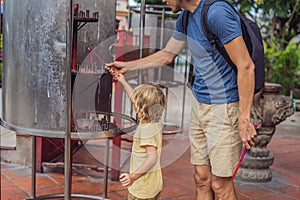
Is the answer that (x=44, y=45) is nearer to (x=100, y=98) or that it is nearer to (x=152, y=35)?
(x=100, y=98)

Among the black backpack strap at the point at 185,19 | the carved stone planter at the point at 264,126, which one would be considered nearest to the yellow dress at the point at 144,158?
the black backpack strap at the point at 185,19

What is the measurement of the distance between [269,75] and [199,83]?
20.1 ft

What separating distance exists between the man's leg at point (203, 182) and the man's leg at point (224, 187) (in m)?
0.10

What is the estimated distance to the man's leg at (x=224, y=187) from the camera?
2.51 meters

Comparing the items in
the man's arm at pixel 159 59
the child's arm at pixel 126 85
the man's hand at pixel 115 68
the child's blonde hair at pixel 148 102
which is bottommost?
the child's blonde hair at pixel 148 102

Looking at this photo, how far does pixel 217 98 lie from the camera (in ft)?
7.92

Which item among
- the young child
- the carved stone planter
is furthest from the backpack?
the carved stone planter

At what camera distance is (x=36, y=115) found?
236cm

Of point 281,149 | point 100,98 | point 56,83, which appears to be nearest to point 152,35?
point 281,149

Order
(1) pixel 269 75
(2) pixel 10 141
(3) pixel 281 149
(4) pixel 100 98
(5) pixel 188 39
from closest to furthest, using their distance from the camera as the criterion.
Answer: (5) pixel 188 39 → (4) pixel 100 98 → (2) pixel 10 141 → (3) pixel 281 149 → (1) pixel 269 75

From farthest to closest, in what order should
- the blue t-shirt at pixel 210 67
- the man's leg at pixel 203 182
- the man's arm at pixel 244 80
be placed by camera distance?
the man's leg at pixel 203 182, the blue t-shirt at pixel 210 67, the man's arm at pixel 244 80

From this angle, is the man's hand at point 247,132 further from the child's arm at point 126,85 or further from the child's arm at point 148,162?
the child's arm at point 126,85

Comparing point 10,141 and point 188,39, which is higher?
point 188,39

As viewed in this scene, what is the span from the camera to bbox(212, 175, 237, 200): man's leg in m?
2.51
